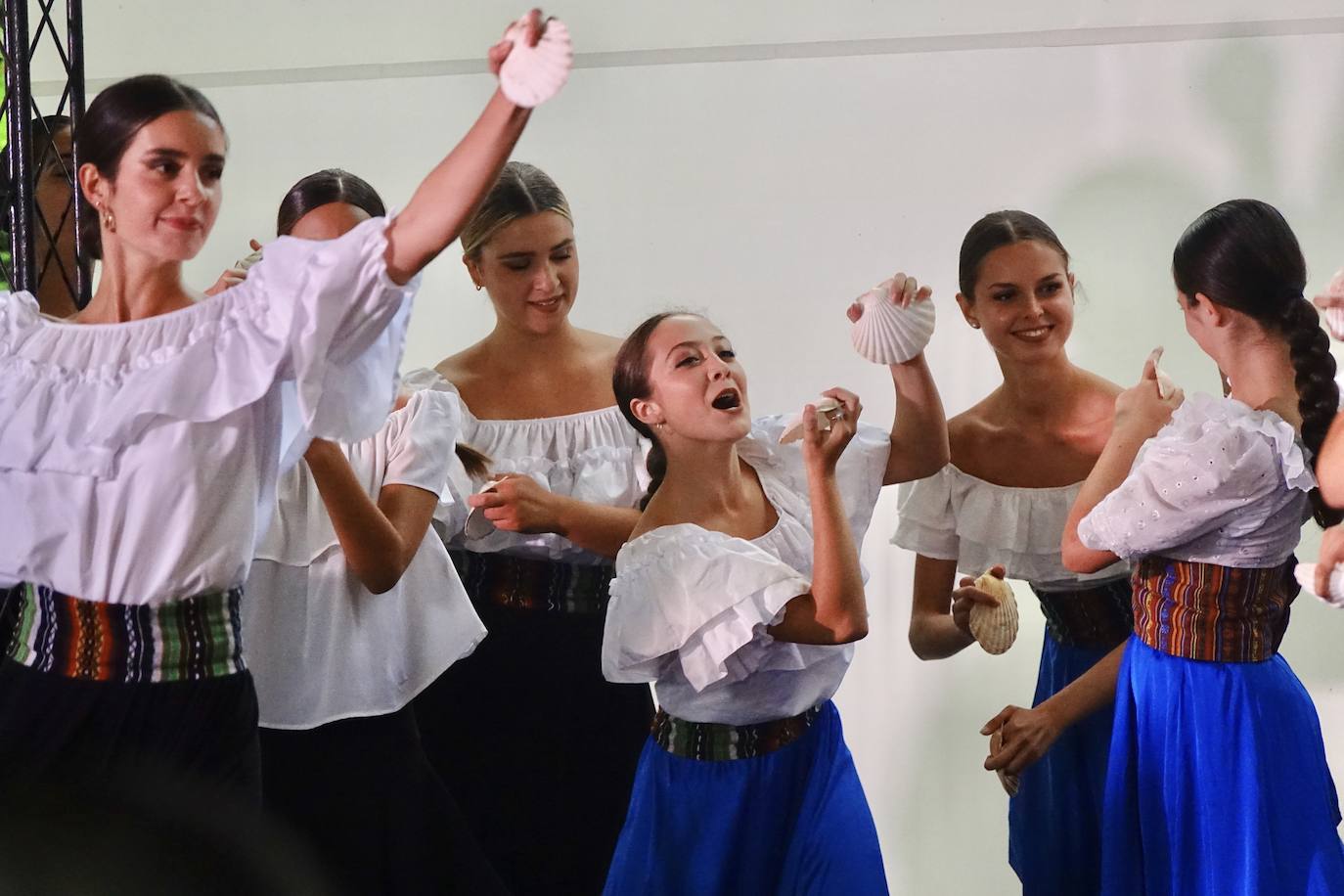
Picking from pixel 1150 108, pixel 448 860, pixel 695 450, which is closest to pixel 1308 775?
pixel 695 450

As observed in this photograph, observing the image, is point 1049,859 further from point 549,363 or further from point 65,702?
A: point 65,702

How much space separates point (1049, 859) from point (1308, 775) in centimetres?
55

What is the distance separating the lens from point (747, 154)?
140 inches

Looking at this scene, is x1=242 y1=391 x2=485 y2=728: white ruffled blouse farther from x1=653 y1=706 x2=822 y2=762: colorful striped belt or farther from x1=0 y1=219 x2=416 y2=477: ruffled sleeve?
x1=0 y1=219 x2=416 y2=477: ruffled sleeve

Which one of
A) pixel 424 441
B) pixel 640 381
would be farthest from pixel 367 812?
pixel 640 381

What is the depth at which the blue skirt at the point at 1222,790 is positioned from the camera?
78.2 inches

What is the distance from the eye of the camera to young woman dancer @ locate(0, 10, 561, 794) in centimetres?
159

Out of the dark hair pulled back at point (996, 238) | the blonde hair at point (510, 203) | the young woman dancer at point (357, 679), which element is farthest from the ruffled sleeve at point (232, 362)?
the dark hair pulled back at point (996, 238)

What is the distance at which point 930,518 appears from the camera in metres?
2.65

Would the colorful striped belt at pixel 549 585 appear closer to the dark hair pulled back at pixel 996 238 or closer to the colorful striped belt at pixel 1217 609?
the dark hair pulled back at pixel 996 238

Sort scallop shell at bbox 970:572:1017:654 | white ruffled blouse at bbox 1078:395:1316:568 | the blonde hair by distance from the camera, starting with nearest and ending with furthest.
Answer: white ruffled blouse at bbox 1078:395:1316:568 < scallop shell at bbox 970:572:1017:654 < the blonde hair

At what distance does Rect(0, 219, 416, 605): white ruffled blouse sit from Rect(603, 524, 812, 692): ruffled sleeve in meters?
0.54

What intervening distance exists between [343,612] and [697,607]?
1.87ft

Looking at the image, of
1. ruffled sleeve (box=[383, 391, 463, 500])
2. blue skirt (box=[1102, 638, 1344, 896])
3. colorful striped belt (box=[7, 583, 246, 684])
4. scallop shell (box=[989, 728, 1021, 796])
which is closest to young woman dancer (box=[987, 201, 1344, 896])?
blue skirt (box=[1102, 638, 1344, 896])
